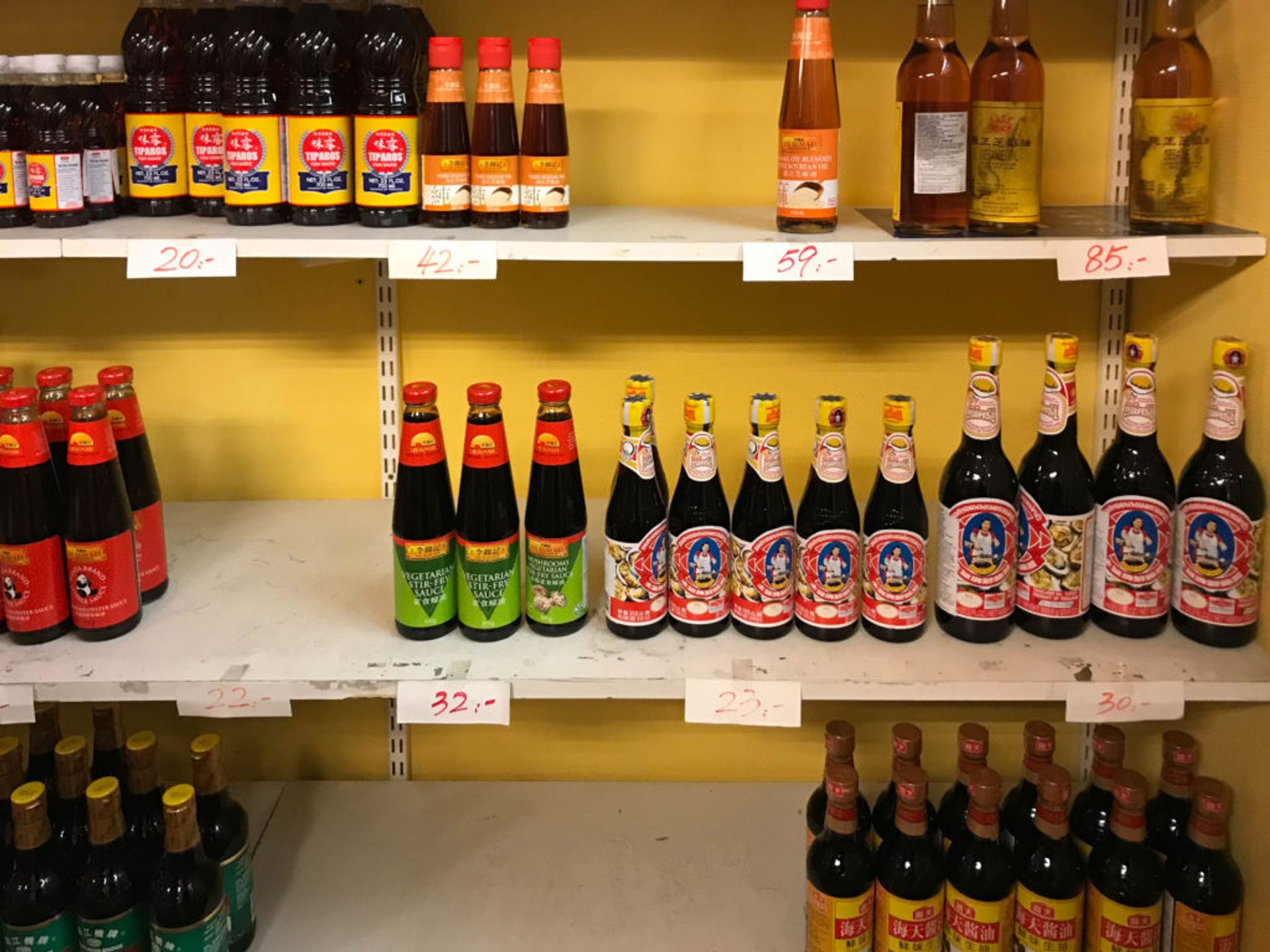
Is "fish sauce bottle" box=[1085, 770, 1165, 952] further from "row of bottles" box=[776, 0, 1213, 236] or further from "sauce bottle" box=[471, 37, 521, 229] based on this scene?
"sauce bottle" box=[471, 37, 521, 229]

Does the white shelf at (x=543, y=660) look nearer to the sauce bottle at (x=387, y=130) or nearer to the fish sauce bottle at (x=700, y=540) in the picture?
the fish sauce bottle at (x=700, y=540)

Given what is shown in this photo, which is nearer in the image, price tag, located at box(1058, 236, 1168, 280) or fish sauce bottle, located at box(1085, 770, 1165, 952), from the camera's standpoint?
price tag, located at box(1058, 236, 1168, 280)

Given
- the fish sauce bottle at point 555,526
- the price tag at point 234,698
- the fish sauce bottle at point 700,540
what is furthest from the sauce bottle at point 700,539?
the price tag at point 234,698

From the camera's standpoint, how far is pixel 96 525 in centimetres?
134

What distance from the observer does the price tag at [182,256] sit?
4.18 ft

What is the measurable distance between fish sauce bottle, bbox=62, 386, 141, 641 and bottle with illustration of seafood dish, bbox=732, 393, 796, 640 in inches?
27.4

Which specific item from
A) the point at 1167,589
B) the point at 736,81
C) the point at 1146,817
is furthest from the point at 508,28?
the point at 1146,817

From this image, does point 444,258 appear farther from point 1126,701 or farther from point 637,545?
point 1126,701

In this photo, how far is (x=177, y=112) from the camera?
56.5 inches

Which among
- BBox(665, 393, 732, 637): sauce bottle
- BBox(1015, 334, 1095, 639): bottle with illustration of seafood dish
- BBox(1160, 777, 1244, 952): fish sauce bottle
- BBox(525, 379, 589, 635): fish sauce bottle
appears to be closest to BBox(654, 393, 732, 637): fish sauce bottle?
BBox(665, 393, 732, 637): sauce bottle

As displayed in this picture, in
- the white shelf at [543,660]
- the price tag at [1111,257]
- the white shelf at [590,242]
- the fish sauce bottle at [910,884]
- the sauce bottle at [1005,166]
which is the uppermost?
the sauce bottle at [1005,166]

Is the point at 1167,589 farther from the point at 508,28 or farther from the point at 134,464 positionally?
the point at 134,464

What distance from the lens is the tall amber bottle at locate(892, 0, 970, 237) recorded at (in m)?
1.31

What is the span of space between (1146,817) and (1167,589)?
33 cm
